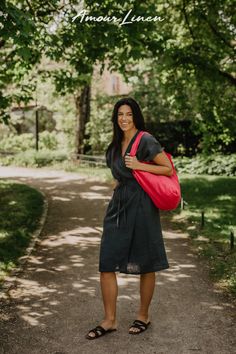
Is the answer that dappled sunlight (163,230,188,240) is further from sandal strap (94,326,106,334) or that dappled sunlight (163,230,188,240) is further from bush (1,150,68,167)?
bush (1,150,68,167)

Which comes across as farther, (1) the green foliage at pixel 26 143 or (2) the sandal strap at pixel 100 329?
(1) the green foliage at pixel 26 143

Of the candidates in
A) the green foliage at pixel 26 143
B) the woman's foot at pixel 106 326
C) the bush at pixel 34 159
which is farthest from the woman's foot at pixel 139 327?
the green foliage at pixel 26 143

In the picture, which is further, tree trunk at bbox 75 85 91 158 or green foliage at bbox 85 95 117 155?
green foliage at bbox 85 95 117 155

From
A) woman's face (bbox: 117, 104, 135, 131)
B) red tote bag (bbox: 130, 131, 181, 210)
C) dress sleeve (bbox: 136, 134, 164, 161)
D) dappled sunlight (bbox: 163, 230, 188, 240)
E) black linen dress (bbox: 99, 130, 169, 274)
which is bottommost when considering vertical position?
dappled sunlight (bbox: 163, 230, 188, 240)

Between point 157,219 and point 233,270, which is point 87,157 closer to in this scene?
point 233,270

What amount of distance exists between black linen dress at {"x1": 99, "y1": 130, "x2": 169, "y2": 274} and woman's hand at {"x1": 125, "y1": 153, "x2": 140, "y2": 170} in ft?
0.30

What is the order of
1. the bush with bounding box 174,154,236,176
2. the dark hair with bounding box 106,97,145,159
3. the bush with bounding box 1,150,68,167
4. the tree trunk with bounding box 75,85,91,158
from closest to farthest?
the dark hair with bounding box 106,97,145,159 → the bush with bounding box 174,154,236,176 → the tree trunk with bounding box 75,85,91,158 → the bush with bounding box 1,150,68,167

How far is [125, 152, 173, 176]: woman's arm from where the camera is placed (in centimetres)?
435

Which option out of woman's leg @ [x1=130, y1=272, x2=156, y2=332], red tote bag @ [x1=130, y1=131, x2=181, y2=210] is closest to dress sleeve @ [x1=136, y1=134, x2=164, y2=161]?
red tote bag @ [x1=130, y1=131, x2=181, y2=210]

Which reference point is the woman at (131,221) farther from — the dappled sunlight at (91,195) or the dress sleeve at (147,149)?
the dappled sunlight at (91,195)

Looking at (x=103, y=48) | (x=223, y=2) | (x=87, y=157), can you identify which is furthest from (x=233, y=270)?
(x=87, y=157)

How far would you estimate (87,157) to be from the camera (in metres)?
24.2

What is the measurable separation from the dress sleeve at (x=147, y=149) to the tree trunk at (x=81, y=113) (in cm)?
2095

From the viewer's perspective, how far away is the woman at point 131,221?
4434 millimetres
